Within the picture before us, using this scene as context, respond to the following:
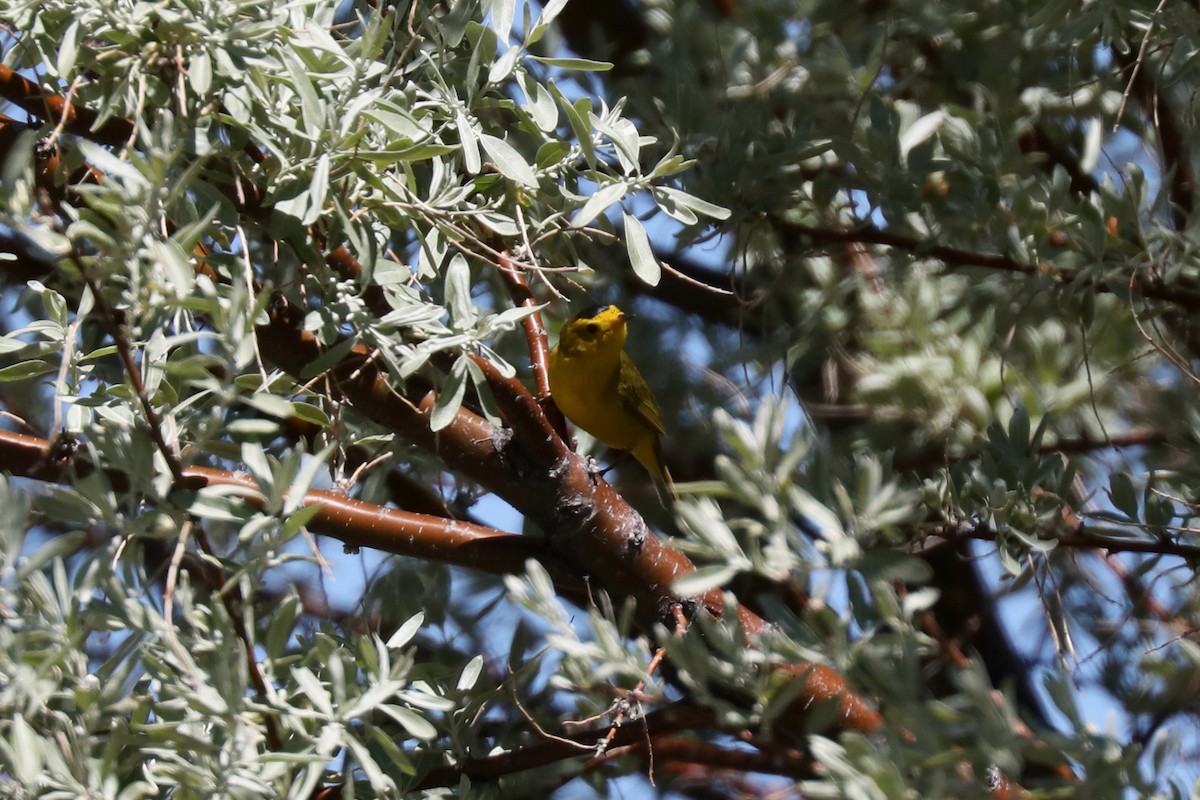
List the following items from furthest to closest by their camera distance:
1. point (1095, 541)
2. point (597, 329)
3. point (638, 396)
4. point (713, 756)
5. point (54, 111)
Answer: point (597, 329) → point (638, 396) → point (713, 756) → point (1095, 541) → point (54, 111)

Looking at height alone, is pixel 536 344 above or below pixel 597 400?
above

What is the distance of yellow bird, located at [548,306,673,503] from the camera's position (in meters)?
A: 3.43

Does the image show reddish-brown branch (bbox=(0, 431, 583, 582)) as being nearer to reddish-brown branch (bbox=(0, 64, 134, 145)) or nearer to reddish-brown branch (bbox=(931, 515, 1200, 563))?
reddish-brown branch (bbox=(0, 64, 134, 145))

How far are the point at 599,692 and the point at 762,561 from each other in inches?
22.6

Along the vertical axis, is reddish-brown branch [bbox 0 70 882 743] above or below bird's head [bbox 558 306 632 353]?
above

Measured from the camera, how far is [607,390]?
3.50 meters

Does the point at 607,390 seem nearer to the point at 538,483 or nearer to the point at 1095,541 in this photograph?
the point at 538,483

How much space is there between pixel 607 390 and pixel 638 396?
11 centimetres

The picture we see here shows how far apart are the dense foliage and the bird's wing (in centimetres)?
40

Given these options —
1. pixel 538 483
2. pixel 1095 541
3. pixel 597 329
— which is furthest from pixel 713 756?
pixel 597 329

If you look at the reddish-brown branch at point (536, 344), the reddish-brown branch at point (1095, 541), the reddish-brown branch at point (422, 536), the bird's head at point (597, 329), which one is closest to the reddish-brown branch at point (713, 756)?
the reddish-brown branch at point (422, 536)

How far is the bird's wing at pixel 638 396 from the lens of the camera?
3.36 metres

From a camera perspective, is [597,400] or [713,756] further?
[597,400]

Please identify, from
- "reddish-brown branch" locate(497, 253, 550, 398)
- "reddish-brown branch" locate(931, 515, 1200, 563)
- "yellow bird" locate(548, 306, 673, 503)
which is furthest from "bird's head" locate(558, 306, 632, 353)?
"reddish-brown branch" locate(931, 515, 1200, 563)
